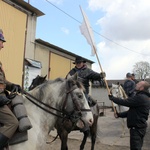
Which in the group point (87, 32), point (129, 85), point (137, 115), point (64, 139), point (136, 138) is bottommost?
point (64, 139)

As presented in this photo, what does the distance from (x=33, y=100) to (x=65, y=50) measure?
11.9m

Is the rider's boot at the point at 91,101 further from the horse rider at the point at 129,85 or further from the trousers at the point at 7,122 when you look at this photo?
the horse rider at the point at 129,85

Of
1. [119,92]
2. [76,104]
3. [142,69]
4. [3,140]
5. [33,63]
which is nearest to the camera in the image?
[3,140]

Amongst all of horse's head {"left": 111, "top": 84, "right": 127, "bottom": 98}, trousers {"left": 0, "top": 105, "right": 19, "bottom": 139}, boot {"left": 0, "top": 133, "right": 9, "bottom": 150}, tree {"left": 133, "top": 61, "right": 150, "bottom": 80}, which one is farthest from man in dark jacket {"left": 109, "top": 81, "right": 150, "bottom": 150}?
tree {"left": 133, "top": 61, "right": 150, "bottom": 80}

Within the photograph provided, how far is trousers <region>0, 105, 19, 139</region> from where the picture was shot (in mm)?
2820

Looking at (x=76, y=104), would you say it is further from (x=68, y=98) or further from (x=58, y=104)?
(x=58, y=104)

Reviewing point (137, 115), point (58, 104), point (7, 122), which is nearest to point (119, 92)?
point (137, 115)

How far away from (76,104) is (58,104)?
0.29 m

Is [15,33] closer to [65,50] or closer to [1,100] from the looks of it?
[65,50]

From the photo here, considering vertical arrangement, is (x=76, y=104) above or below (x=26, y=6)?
below

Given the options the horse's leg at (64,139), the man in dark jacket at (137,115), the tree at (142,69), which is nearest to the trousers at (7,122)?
the man in dark jacket at (137,115)

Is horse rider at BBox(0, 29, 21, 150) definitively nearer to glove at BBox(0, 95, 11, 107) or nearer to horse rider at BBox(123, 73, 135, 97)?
glove at BBox(0, 95, 11, 107)

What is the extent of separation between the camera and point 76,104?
3.40m

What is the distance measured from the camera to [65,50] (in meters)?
15.1
